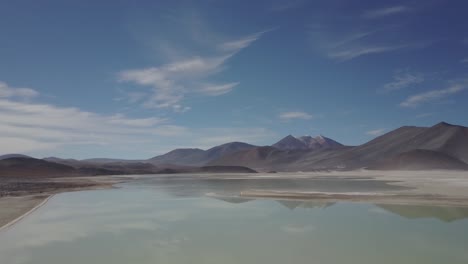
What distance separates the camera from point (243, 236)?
18391 millimetres

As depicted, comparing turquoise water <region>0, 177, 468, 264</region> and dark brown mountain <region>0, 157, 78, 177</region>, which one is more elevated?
dark brown mountain <region>0, 157, 78, 177</region>

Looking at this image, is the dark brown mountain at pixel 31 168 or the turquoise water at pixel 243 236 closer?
the turquoise water at pixel 243 236

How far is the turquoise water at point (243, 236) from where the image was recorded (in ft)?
47.7

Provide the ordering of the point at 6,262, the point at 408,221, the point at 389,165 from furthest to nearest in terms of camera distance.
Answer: the point at 389,165 < the point at 408,221 < the point at 6,262

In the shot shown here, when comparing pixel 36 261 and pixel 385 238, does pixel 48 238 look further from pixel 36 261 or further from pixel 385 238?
pixel 385 238

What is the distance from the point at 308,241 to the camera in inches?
668

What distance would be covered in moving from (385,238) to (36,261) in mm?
13550

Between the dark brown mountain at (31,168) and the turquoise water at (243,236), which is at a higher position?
the dark brown mountain at (31,168)

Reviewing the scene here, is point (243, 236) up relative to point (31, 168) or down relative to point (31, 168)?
down

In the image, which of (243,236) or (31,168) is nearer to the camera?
(243,236)

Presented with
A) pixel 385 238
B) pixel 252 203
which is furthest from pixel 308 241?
pixel 252 203

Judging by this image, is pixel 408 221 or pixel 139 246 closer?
pixel 139 246

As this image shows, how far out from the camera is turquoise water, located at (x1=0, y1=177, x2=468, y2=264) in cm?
1455

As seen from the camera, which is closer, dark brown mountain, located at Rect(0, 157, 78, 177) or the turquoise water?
the turquoise water
